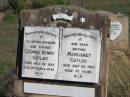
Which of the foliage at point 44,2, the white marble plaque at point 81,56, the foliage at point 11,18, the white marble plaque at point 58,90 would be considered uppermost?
the foliage at point 44,2

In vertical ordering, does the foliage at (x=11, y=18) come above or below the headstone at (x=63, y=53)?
above

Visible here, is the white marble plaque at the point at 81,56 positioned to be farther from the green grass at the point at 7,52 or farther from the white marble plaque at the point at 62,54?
the green grass at the point at 7,52

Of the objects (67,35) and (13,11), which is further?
(13,11)

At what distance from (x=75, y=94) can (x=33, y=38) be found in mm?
940

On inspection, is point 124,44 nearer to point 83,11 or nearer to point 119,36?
point 119,36

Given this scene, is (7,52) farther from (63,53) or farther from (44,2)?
(44,2)

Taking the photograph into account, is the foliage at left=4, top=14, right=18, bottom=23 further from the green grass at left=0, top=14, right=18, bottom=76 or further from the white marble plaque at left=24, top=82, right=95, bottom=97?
the white marble plaque at left=24, top=82, right=95, bottom=97

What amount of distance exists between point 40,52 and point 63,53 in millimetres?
319

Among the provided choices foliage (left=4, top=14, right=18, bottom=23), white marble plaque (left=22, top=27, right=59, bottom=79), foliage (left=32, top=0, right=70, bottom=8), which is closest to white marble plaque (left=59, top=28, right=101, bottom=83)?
white marble plaque (left=22, top=27, right=59, bottom=79)

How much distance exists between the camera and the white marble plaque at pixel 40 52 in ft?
24.3

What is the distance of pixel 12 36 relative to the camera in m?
23.1

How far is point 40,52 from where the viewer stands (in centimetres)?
748

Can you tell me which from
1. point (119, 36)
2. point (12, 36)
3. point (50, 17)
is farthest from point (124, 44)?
point (12, 36)

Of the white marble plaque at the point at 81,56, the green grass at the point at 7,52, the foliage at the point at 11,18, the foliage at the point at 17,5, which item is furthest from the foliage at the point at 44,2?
the white marble plaque at the point at 81,56
